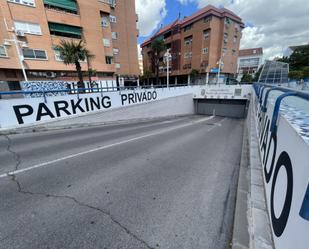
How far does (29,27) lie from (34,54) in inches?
134

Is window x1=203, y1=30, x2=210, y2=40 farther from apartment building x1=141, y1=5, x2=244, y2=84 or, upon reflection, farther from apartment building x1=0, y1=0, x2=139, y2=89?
apartment building x1=0, y1=0, x2=139, y2=89

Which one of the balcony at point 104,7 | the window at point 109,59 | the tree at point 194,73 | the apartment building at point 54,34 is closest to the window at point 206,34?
the tree at point 194,73

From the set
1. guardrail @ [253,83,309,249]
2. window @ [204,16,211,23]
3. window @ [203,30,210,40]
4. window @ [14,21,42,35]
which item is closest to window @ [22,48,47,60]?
window @ [14,21,42,35]

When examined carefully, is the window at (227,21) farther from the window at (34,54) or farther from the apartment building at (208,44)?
the window at (34,54)

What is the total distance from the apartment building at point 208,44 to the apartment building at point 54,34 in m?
17.1

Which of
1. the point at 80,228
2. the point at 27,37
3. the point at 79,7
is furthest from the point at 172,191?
the point at 79,7

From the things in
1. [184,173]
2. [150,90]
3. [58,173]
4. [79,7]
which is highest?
[79,7]

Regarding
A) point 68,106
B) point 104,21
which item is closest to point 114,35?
point 104,21

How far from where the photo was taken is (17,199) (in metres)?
2.79

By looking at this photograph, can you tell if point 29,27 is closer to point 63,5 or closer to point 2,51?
point 2,51

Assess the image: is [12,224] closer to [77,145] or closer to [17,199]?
[17,199]

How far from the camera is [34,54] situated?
19875mm

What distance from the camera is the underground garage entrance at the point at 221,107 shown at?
82.0 ft

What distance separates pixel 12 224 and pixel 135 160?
9.59ft
